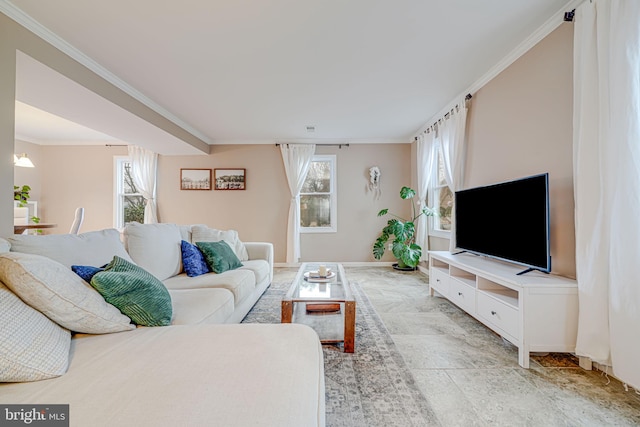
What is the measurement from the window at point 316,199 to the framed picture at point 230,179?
3.84 feet

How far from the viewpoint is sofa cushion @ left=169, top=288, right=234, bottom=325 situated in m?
1.62

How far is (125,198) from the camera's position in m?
5.43

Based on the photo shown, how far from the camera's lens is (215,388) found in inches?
32.1

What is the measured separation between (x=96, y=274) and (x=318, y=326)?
5.53ft

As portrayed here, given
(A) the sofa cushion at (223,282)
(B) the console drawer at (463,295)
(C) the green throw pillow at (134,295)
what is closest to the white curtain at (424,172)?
(B) the console drawer at (463,295)

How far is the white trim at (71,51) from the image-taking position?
195 cm

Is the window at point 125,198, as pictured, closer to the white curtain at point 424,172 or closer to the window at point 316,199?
the window at point 316,199

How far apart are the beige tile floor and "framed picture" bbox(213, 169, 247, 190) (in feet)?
12.5

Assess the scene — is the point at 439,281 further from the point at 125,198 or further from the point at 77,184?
the point at 77,184

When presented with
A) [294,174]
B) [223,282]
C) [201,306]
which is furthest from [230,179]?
[201,306]

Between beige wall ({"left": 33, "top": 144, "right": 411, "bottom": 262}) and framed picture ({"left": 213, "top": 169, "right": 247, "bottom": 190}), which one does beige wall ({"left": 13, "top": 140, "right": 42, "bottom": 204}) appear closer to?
beige wall ({"left": 33, "top": 144, "right": 411, "bottom": 262})

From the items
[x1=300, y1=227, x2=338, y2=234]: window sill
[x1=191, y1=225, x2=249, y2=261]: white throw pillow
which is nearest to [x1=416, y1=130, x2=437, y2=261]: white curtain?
[x1=300, y1=227, x2=338, y2=234]: window sill

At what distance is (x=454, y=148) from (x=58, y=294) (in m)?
3.77

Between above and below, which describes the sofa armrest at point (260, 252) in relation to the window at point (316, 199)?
below
